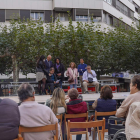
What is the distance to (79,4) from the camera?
84.5 feet

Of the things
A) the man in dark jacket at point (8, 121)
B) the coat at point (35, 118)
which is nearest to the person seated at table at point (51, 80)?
the coat at point (35, 118)

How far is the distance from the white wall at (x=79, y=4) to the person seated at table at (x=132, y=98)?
72.2 ft

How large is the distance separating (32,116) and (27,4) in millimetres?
23239

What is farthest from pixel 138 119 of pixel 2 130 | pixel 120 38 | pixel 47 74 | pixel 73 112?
pixel 120 38

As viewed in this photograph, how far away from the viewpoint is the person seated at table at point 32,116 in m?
3.82

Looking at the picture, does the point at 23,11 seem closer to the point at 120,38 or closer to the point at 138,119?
the point at 120,38

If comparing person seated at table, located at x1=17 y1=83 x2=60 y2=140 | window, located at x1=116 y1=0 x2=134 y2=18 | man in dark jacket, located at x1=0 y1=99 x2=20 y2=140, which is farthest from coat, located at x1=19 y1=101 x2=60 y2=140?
window, located at x1=116 y1=0 x2=134 y2=18

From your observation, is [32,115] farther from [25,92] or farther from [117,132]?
[117,132]

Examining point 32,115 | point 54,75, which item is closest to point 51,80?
point 54,75

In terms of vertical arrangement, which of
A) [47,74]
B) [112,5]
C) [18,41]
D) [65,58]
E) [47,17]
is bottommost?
[47,74]

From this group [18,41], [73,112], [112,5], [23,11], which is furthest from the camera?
[112,5]

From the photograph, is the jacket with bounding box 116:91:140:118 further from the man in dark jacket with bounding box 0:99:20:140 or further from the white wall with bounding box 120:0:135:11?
the white wall with bounding box 120:0:135:11

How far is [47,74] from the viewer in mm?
11500

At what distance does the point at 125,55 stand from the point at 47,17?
12724 mm
